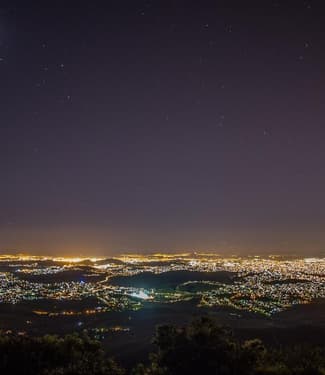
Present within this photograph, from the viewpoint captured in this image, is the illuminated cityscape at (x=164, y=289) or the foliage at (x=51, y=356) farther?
the illuminated cityscape at (x=164, y=289)

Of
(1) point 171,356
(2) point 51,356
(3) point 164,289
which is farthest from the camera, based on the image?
(3) point 164,289

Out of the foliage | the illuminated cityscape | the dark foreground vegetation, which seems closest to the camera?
the foliage

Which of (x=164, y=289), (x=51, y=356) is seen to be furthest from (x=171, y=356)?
(x=164, y=289)

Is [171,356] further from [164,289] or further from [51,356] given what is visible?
[164,289]

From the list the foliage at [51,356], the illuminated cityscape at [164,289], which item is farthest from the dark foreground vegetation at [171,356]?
the illuminated cityscape at [164,289]

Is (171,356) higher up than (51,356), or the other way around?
(171,356)

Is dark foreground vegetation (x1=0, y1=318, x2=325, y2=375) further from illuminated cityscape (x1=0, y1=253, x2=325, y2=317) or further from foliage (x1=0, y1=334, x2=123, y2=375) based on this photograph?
illuminated cityscape (x1=0, y1=253, x2=325, y2=317)

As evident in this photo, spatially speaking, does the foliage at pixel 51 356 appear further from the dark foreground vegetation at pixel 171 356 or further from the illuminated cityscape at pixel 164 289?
the illuminated cityscape at pixel 164 289

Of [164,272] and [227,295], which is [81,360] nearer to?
[227,295]

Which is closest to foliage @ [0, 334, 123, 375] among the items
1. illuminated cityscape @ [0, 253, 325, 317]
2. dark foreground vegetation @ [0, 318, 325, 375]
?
dark foreground vegetation @ [0, 318, 325, 375]
